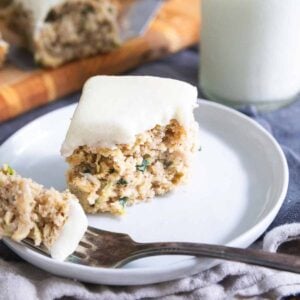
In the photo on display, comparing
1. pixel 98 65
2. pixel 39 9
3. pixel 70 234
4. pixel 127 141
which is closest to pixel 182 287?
pixel 70 234

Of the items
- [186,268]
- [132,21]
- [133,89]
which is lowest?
[132,21]

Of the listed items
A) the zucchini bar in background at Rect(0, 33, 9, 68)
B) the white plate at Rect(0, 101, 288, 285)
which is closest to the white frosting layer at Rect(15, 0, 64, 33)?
the zucchini bar in background at Rect(0, 33, 9, 68)

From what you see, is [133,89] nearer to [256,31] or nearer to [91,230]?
[91,230]

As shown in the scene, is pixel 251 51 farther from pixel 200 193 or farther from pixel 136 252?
pixel 136 252

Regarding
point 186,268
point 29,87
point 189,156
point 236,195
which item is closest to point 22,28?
point 29,87

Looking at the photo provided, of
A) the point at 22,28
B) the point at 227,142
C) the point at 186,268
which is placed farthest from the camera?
the point at 22,28
